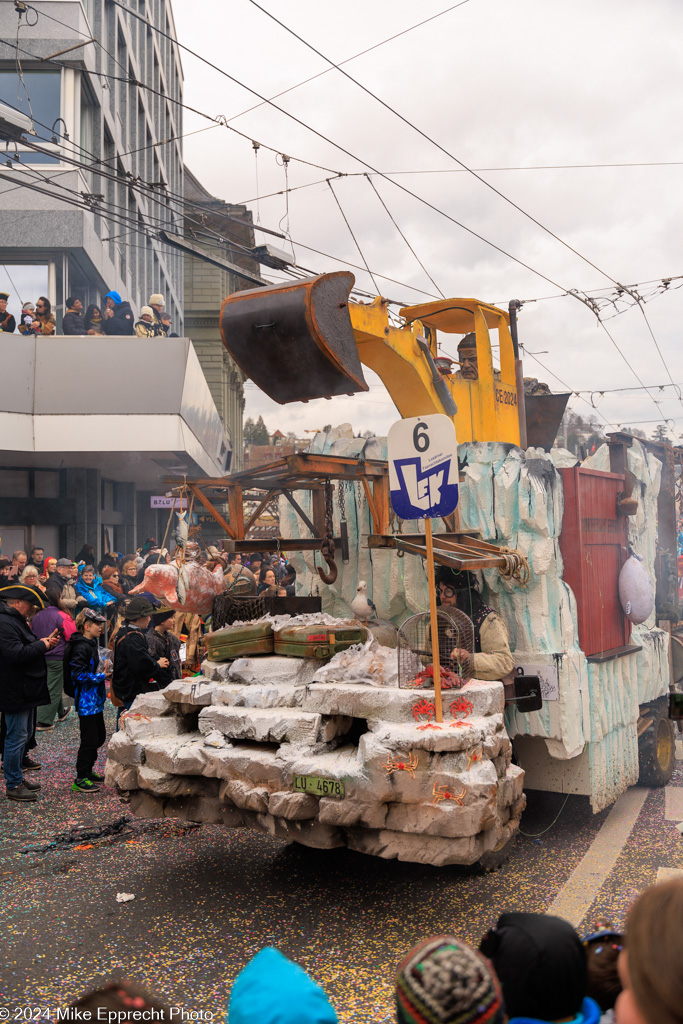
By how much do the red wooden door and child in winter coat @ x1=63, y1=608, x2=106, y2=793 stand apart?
14.8 ft

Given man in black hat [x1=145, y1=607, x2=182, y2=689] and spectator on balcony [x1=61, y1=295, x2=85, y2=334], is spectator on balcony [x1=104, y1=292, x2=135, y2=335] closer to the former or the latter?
spectator on balcony [x1=61, y1=295, x2=85, y2=334]

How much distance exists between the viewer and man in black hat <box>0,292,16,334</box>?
Answer: 15914mm

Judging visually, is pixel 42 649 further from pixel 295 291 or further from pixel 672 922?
pixel 672 922

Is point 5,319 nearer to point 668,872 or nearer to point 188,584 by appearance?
point 188,584

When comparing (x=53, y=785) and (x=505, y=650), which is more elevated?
(x=505, y=650)

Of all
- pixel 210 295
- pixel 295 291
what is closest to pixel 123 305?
pixel 295 291

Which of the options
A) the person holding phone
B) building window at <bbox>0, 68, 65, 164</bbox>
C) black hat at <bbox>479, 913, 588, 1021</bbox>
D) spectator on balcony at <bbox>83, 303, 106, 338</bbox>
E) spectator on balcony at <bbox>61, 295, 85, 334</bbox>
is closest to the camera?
black hat at <bbox>479, 913, 588, 1021</bbox>

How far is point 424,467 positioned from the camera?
521 cm

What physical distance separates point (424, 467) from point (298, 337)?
1.45m

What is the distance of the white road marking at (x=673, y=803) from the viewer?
724 centimetres

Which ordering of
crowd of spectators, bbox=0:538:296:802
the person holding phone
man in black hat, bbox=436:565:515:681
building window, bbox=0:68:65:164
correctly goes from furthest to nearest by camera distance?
1. building window, bbox=0:68:65:164
2. the person holding phone
3. crowd of spectators, bbox=0:538:296:802
4. man in black hat, bbox=436:565:515:681

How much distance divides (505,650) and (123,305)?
1371 cm

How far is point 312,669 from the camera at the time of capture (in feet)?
18.1

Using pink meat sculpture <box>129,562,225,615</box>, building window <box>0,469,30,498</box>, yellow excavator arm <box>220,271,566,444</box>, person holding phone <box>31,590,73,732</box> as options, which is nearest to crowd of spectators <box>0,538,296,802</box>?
pink meat sculpture <box>129,562,225,615</box>
